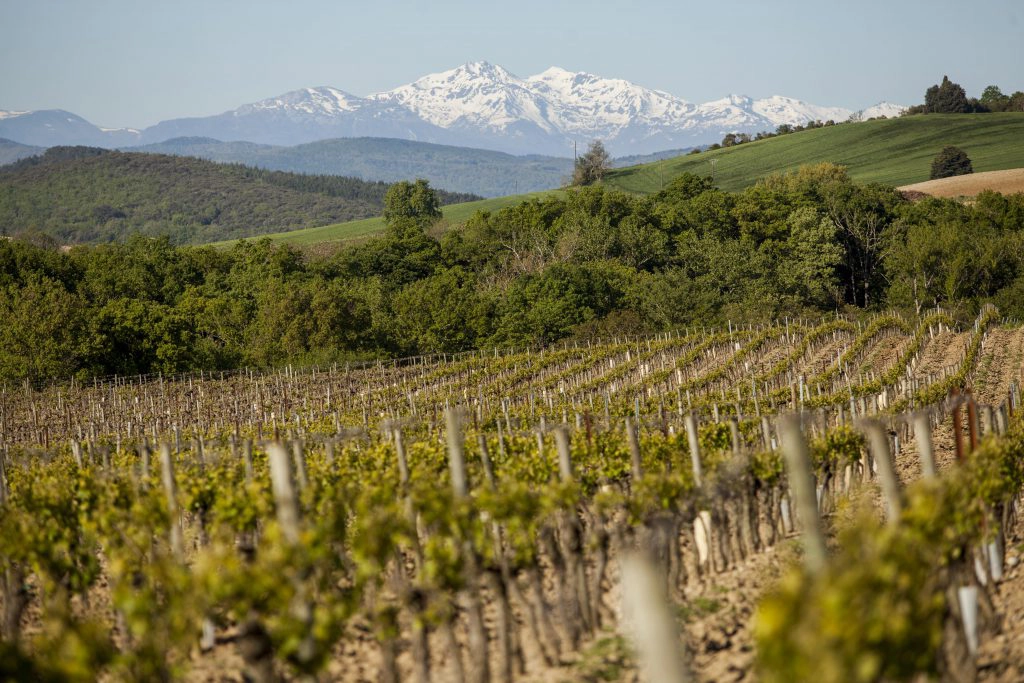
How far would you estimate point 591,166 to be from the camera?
12225cm

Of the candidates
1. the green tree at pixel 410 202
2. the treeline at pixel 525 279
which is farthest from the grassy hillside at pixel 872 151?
the green tree at pixel 410 202

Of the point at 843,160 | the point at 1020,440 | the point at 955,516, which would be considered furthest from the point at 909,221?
the point at 955,516

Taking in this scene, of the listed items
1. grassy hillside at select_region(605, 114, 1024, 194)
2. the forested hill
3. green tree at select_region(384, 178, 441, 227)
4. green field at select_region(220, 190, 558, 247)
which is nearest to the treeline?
grassy hillside at select_region(605, 114, 1024, 194)

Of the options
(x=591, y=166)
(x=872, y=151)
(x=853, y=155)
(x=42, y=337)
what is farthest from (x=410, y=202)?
(x=42, y=337)

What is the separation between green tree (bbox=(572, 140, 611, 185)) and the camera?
398 ft

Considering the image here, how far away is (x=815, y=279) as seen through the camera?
75438mm

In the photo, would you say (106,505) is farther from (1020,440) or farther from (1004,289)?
(1004,289)

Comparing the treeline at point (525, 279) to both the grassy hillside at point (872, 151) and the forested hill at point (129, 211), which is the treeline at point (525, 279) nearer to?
the grassy hillside at point (872, 151)

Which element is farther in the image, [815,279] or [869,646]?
[815,279]

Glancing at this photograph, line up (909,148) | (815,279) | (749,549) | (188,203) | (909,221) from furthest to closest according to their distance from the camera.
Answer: (188,203) < (909,148) < (909,221) < (815,279) < (749,549)

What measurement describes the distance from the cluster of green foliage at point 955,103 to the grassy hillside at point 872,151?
20.0ft

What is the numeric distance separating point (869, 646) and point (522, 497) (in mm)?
4437

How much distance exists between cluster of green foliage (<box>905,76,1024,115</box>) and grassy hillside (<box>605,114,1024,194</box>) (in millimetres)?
6083

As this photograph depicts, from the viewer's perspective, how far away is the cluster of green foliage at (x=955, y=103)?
422 feet
